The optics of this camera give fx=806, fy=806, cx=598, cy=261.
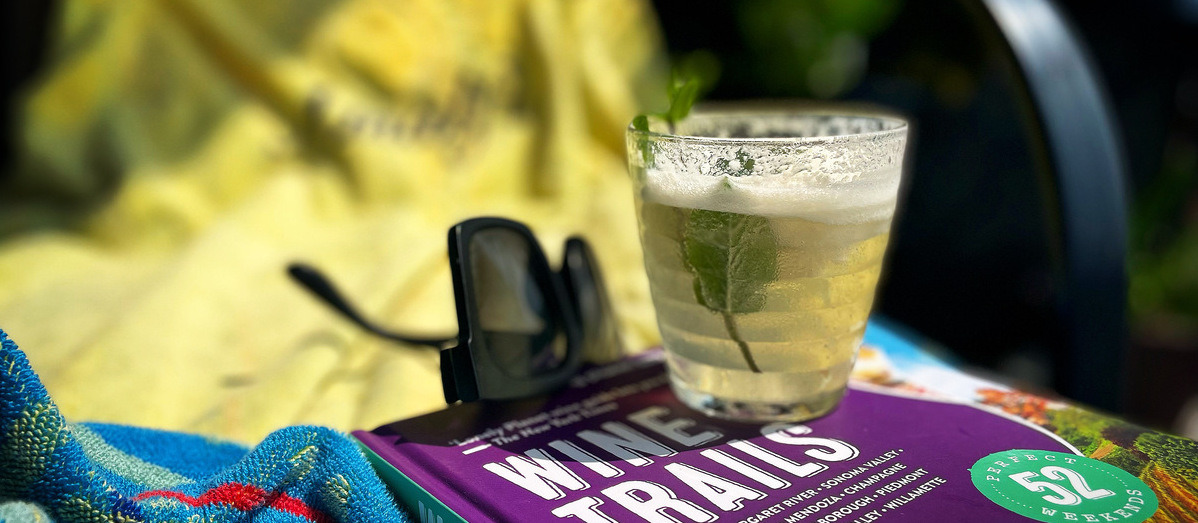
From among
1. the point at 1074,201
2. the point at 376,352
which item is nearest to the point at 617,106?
the point at 376,352

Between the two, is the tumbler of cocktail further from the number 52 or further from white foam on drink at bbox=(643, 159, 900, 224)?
the number 52

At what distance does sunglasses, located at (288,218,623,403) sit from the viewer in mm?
547

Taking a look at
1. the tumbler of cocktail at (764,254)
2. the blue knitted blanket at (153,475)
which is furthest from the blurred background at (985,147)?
the blue knitted blanket at (153,475)

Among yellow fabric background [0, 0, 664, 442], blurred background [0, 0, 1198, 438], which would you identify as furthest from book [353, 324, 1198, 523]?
blurred background [0, 0, 1198, 438]

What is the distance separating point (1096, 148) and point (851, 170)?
1.38ft

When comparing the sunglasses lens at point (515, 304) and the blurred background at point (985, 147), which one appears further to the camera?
the blurred background at point (985, 147)

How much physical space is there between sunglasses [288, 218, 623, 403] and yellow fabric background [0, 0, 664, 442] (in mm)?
216

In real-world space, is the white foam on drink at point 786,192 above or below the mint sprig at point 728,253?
above

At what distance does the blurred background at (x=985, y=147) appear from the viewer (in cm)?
157

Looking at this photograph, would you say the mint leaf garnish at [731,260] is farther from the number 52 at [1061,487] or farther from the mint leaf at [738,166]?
the number 52 at [1061,487]

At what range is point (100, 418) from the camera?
71 centimetres

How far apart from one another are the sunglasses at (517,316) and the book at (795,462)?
21 mm

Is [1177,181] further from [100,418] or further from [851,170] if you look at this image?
[100,418]

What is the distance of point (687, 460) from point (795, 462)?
6 centimetres
